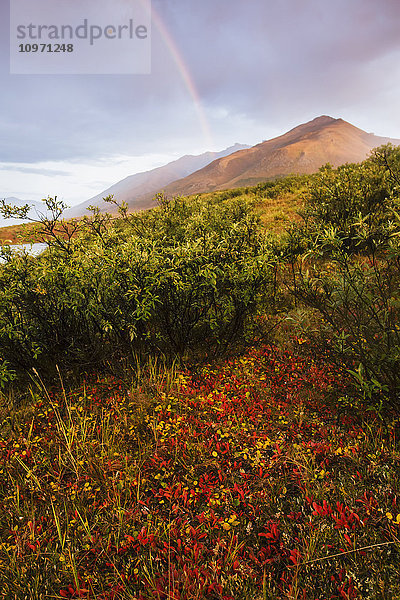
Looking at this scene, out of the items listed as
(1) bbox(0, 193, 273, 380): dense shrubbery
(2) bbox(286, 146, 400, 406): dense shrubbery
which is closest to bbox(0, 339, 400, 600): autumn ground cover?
(2) bbox(286, 146, 400, 406): dense shrubbery

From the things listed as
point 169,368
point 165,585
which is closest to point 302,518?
point 165,585

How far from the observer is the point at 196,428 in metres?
3.68

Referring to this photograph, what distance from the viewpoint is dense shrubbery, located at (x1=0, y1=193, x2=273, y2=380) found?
14.7 feet

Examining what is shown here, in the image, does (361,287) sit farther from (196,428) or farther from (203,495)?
(203,495)

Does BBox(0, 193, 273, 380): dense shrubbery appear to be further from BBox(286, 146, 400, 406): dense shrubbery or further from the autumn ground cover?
BBox(286, 146, 400, 406): dense shrubbery

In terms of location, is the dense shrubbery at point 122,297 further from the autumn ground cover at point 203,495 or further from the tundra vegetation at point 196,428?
the autumn ground cover at point 203,495

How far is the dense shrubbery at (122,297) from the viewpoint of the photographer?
176 inches

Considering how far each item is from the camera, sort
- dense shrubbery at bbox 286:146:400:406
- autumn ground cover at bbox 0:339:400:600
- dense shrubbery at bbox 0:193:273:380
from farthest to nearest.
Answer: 1. dense shrubbery at bbox 0:193:273:380
2. dense shrubbery at bbox 286:146:400:406
3. autumn ground cover at bbox 0:339:400:600

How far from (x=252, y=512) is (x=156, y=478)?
3.44ft

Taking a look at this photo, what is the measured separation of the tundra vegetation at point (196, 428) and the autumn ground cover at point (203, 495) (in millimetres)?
18

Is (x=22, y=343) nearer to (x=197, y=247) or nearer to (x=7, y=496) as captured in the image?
(x=7, y=496)

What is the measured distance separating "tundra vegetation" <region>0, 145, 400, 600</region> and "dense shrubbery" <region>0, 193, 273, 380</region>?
0.04m

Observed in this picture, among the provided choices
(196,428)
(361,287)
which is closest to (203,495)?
(196,428)

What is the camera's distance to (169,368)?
5000 millimetres
